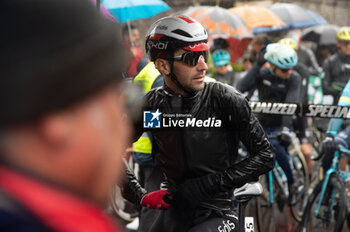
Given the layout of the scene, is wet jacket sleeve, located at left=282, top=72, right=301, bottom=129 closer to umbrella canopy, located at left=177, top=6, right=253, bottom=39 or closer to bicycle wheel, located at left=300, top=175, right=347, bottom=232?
umbrella canopy, located at left=177, top=6, right=253, bottom=39

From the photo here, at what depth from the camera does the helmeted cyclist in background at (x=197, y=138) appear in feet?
11.9

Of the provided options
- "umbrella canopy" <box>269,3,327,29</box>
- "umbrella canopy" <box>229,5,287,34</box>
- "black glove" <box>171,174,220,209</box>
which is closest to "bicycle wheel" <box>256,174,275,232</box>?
"umbrella canopy" <box>229,5,287,34</box>

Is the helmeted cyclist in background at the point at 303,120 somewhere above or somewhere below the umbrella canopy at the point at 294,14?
below

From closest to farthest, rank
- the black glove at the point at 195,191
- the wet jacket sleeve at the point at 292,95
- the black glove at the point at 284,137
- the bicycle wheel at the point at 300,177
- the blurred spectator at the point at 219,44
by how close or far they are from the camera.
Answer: the black glove at the point at 195,191 → the wet jacket sleeve at the point at 292,95 → the blurred spectator at the point at 219,44 → the black glove at the point at 284,137 → the bicycle wheel at the point at 300,177

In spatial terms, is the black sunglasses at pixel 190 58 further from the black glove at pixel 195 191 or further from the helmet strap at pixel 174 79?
the black glove at pixel 195 191

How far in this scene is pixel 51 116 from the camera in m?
1.04

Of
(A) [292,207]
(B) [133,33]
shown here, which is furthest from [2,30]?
(A) [292,207]

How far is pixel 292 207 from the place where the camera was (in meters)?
7.80

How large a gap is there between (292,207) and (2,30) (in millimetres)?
7044

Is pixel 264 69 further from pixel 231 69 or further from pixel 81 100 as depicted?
pixel 81 100

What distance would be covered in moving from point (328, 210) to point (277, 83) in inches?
54.4

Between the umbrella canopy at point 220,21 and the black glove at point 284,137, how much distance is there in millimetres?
1000

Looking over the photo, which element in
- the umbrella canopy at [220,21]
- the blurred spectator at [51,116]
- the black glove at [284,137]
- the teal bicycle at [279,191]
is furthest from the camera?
the teal bicycle at [279,191]

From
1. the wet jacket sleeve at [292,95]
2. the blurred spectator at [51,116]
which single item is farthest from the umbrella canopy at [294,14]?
the blurred spectator at [51,116]
